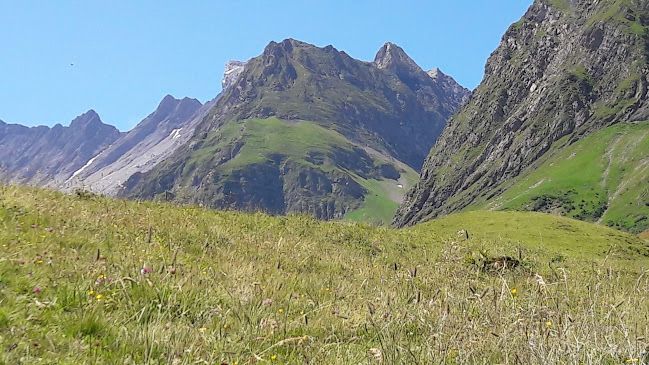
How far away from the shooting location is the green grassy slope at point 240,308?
4656mm

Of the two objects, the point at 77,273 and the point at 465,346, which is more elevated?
the point at 77,273

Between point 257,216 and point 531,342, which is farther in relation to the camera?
point 257,216

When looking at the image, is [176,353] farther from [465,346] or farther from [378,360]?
[465,346]

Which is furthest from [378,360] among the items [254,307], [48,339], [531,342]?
[48,339]

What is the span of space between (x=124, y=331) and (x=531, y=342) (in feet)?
13.6

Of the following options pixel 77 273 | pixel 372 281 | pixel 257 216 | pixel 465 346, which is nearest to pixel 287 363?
pixel 465 346

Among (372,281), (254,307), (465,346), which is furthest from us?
(372,281)

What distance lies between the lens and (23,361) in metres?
3.79

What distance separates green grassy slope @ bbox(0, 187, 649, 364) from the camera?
4656mm

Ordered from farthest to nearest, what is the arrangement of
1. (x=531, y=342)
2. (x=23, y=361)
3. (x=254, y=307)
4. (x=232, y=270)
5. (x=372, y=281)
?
1. (x=372, y=281)
2. (x=232, y=270)
3. (x=254, y=307)
4. (x=531, y=342)
5. (x=23, y=361)

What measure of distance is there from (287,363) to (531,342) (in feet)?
8.04

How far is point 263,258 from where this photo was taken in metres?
10.2

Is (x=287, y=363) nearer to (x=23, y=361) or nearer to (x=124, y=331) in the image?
(x=124, y=331)

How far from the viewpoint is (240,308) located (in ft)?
19.7
